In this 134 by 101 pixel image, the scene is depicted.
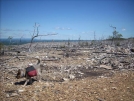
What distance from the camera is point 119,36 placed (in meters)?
41.8

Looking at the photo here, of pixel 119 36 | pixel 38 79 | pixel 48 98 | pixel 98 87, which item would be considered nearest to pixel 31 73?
pixel 38 79

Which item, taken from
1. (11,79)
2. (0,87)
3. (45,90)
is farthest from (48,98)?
(11,79)

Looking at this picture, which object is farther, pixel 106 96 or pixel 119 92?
pixel 119 92

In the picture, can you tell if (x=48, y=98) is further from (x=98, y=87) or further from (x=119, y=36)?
(x=119, y=36)

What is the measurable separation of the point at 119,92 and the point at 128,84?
47.5 inches

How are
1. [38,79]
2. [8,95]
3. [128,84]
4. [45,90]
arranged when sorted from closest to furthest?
[8,95]
[45,90]
[128,84]
[38,79]

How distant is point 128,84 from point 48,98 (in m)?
4.07

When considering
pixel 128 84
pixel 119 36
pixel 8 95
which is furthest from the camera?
pixel 119 36

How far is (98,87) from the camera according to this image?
6.09 meters

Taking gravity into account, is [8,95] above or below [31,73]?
below

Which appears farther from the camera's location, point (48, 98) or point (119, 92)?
point (119, 92)

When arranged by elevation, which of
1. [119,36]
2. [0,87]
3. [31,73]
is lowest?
[0,87]

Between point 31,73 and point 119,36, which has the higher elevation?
point 119,36

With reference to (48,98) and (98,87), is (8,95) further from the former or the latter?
(98,87)
